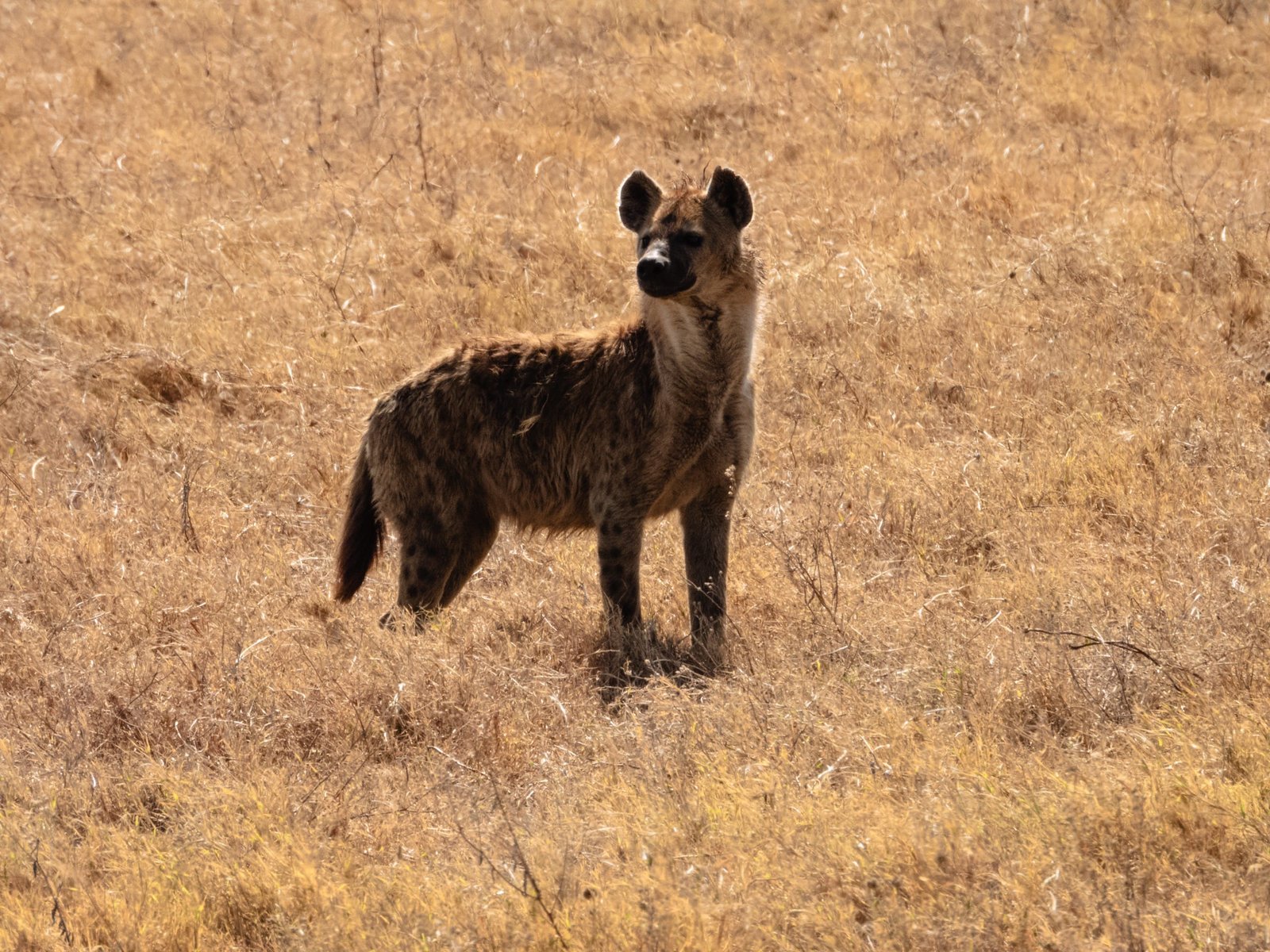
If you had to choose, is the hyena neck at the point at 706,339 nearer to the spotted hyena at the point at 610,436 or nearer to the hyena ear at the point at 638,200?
the spotted hyena at the point at 610,436

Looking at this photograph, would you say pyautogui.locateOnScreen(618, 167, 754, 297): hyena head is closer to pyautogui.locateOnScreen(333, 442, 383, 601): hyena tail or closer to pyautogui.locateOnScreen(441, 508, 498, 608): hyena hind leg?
pyautogui.locateOnScreen(441, 508, 498, 608): hyena hind leg

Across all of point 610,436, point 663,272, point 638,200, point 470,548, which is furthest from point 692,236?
point 470,548

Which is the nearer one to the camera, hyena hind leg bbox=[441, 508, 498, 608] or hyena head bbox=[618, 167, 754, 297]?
hyena head bbox=[618, 167, 754, 297]

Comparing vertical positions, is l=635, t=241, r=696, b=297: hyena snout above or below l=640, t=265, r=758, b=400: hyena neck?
above

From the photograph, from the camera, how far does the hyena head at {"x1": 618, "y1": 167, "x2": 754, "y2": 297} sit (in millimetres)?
5438

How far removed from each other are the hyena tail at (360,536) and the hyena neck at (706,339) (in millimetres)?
1203

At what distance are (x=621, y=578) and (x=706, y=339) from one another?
887 mm

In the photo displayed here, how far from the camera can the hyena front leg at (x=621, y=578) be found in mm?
5496

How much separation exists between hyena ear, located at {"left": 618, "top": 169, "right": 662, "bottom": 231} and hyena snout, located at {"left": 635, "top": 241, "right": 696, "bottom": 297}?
455 mm

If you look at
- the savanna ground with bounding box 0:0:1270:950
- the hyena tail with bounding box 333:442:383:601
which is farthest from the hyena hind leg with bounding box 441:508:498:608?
the hyena tail with bounding box 333:442:383:601

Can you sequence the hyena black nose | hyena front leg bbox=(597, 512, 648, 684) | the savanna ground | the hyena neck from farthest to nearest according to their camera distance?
the hyena neck → hyena front leg bbox=(597, 512, 648, 684) → the hyena black nose → the savanna ground

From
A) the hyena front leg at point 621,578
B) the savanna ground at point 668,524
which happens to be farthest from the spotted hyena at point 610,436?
the savanna ground at point 668,524

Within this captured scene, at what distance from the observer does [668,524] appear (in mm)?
6832

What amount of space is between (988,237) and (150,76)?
718cm
